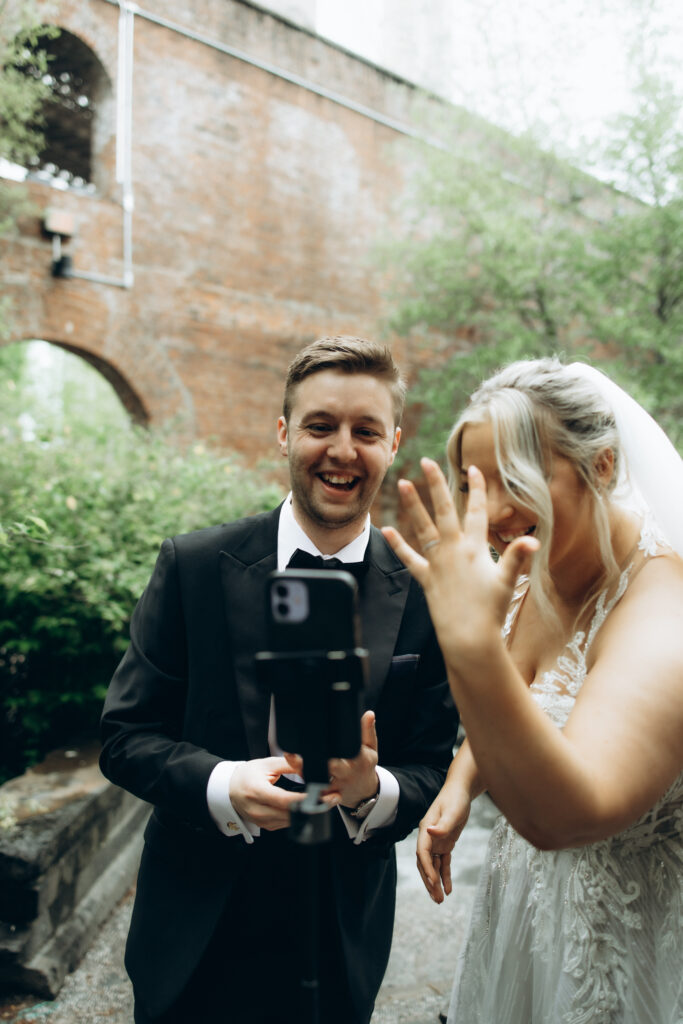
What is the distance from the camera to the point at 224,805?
4.92ft

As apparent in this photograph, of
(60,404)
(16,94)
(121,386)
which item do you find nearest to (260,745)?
(16,94)

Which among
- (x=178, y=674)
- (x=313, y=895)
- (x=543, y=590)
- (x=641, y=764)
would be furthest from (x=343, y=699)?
(x=178, y=674)

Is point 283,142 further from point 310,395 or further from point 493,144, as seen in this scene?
point 310,395

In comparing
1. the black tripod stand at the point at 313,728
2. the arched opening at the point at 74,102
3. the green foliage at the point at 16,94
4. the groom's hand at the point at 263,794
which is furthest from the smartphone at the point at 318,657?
the arched opening at the point at 74,102

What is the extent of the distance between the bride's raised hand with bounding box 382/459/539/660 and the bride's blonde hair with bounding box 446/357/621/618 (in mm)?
299

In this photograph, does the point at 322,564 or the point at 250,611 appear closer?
the point at 250,611

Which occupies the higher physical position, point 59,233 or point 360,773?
point 59,233

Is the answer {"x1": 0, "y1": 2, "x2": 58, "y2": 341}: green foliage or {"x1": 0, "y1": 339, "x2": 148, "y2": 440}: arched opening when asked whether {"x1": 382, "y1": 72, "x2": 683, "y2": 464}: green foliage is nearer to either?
{"x1": 0, "y1": 339, "x2": 148, "y2": 440}: arched opening

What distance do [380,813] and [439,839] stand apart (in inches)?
7.1

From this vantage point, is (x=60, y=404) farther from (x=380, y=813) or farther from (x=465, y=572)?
(x=465, y=572)

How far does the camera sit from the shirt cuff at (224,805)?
4.91ft

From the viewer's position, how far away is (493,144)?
11.3 metres

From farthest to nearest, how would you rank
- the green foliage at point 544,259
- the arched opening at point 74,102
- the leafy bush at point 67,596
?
1. the green foliage at point 544,259
2. the arched opening at point 74,102
3. the leafy bush at point 67,596

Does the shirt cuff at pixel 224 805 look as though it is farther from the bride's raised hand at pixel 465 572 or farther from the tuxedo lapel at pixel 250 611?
the bride's raised hand at pixel 465 572
